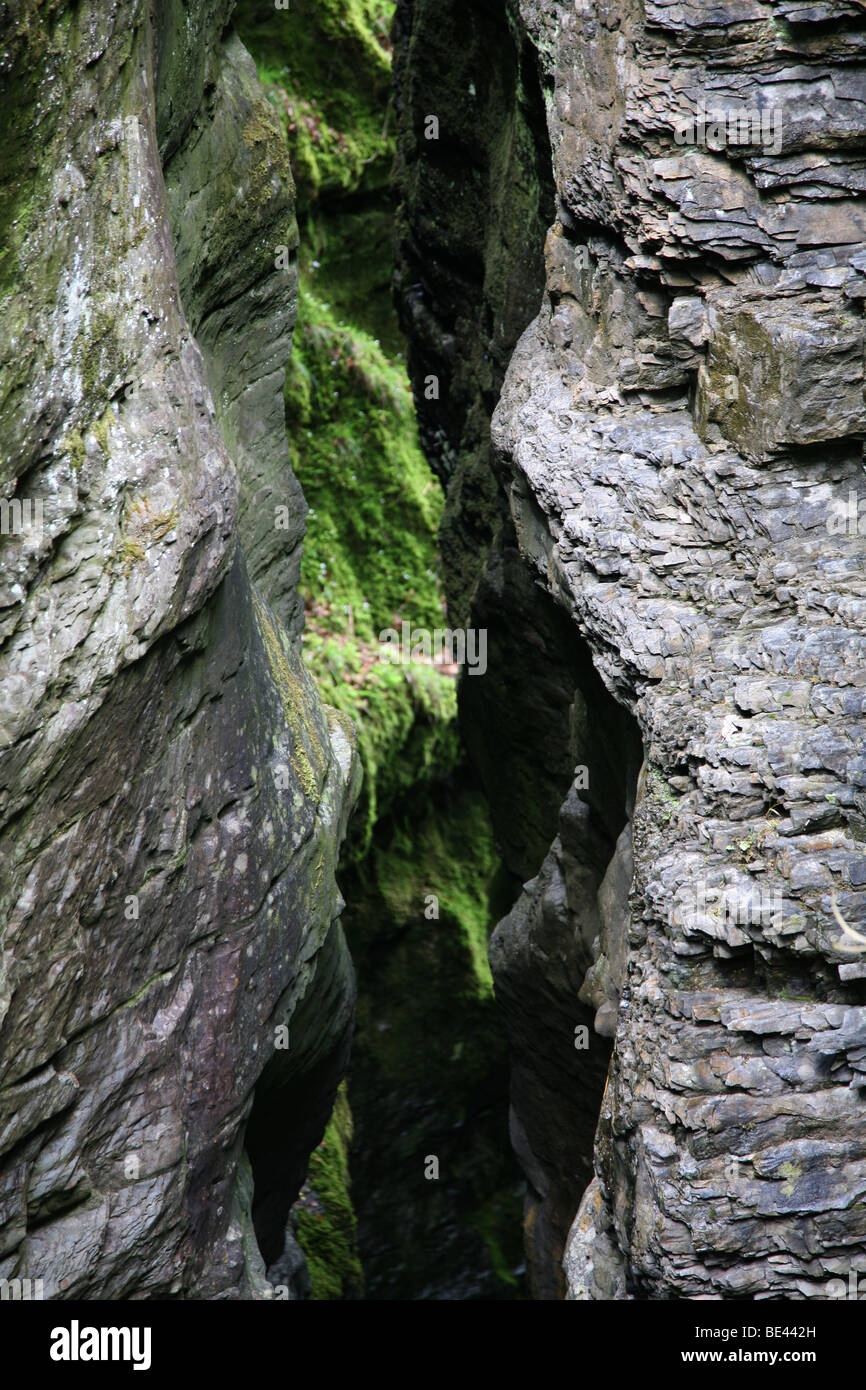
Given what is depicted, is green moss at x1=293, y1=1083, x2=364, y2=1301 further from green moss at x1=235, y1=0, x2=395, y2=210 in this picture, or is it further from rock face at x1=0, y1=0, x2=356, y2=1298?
green moss at x1=235, y1=0, x2=395, y2=210

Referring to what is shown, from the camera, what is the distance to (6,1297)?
492 cm

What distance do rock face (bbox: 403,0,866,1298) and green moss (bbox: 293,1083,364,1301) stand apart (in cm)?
702

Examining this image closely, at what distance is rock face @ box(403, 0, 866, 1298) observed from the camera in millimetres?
4184

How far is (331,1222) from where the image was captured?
12.3 m

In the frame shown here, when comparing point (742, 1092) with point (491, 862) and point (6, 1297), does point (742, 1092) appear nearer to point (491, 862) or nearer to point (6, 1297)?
point (6, 1297)

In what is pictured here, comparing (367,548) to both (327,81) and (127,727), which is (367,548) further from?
(127,727)

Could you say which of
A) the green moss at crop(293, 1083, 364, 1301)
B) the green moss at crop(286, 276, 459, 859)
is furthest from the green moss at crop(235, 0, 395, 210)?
the green moss at crop(293, 1083, 364, 1301)

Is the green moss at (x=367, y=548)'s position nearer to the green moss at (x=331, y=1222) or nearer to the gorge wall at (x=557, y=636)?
the green moss at (x=331, y=1222)

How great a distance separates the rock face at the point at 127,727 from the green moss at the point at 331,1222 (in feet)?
19.6

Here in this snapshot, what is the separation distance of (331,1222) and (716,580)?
9.64 meters

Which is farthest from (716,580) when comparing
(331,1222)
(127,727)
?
(331,1222)

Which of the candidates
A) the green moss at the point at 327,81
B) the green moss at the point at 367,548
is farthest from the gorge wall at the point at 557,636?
the green moss at the point at 327,81

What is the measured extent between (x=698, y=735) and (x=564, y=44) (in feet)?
12.1

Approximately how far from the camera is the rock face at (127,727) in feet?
15.7
